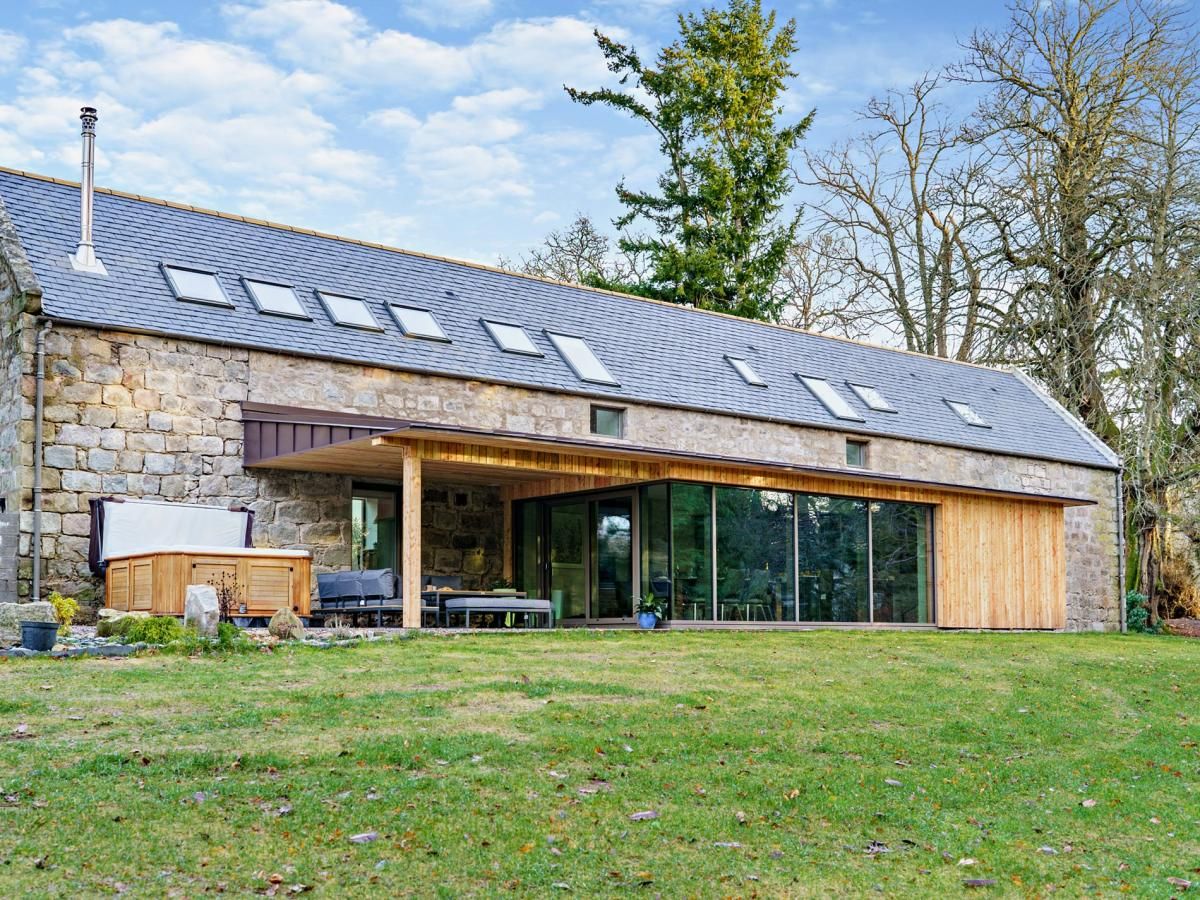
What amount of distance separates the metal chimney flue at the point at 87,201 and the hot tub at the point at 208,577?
3.61m

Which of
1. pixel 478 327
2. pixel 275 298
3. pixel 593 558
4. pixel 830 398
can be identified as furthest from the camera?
pixel 830 398

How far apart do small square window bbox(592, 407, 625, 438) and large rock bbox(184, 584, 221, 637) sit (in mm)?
7291

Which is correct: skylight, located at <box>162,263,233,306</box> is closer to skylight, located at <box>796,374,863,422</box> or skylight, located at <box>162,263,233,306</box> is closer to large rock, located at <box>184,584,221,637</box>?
large rock, located at <box>184,584,221,637</box>

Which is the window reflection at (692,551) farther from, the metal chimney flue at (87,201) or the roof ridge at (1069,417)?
the roof ridge at (1069,417)

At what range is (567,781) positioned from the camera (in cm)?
654

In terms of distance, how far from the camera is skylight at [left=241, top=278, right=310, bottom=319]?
1591 centimetres

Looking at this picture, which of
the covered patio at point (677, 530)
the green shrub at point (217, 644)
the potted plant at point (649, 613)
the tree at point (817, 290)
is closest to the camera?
the green shrub at point (217, 644)

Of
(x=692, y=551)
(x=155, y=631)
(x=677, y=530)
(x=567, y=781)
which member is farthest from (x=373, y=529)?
(x=567, y=781)

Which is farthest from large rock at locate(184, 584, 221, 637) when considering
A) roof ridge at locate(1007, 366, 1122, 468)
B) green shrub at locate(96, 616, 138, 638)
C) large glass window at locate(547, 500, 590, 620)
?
roof ridge at locate(1007, 366, 1122, 468)

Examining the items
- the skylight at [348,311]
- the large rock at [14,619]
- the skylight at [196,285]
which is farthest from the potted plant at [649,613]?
the large rock at [14,619]

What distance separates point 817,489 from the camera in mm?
18453

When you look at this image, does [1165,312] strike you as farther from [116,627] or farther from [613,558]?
[116,627]

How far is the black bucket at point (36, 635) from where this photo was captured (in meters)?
10.1

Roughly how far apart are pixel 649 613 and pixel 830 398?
6.74m
